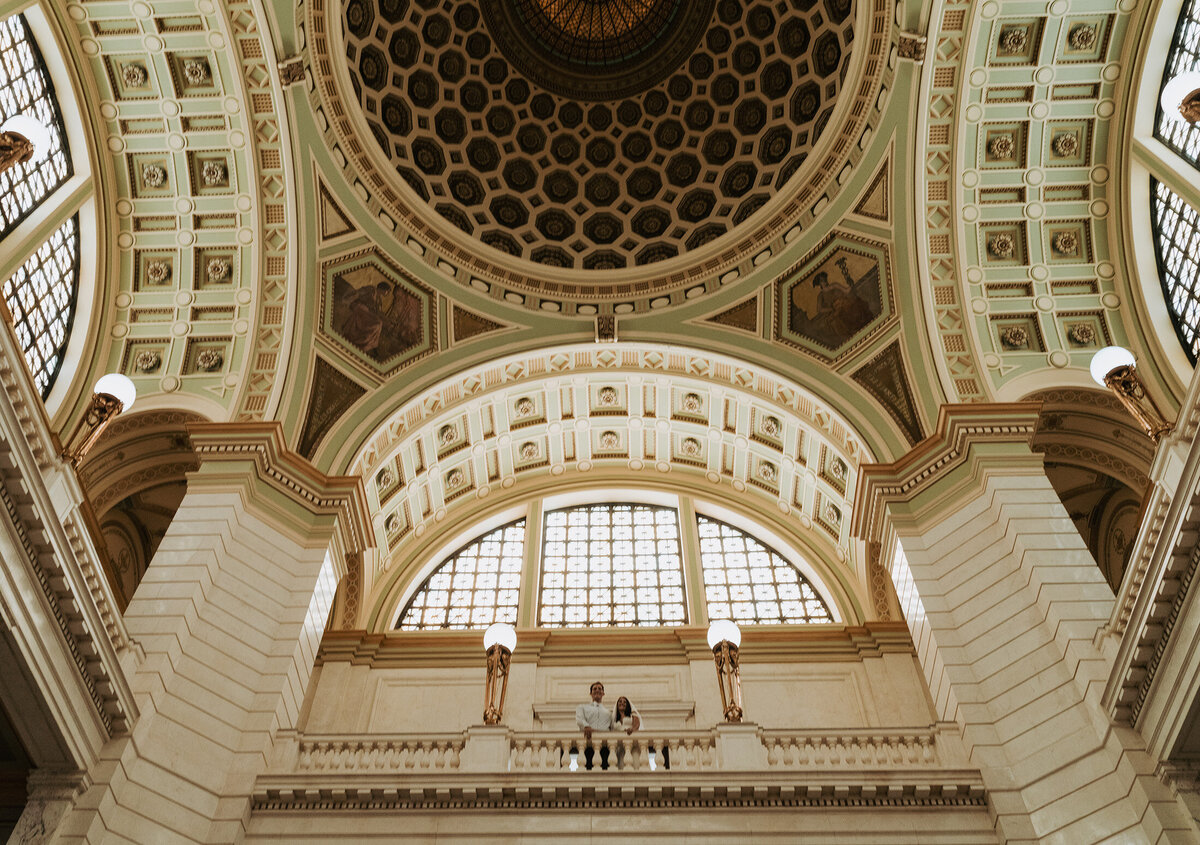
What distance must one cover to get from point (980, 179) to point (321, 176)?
1169 centimetres

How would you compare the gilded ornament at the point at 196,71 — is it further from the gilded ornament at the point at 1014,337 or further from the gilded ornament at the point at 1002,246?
the gilded ornament at the point at 1014,337

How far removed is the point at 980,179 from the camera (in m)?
16.6

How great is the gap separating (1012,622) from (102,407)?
1086 cm

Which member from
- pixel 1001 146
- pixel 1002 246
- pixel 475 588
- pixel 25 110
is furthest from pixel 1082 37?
pixel 25 110

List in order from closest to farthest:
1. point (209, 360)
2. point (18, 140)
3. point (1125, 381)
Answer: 1. point (18, 140)
2. point (1125, 381)
3. point (209, 360)

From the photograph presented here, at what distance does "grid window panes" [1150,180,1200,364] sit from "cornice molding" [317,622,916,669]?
256 inches

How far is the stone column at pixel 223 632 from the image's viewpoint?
1051 centimetres

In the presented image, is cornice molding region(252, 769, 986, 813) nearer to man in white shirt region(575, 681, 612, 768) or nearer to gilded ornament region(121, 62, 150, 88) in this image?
man in white shirt region(575, 681, 612, 768)

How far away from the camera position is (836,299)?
58.3 ft

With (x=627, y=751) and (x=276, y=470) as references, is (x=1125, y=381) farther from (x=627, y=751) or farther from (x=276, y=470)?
(x=276, y=470)

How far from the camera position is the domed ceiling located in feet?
63.6

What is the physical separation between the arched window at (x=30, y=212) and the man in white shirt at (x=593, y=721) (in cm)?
929

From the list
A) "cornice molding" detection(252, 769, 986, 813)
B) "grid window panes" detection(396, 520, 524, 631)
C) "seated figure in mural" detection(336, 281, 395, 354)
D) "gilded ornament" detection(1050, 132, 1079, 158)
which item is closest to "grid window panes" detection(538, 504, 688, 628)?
"grid window panes" detection(396, 520, 524, 631)

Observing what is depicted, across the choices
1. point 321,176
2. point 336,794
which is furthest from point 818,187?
point 336,794
